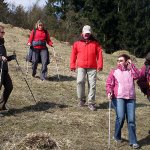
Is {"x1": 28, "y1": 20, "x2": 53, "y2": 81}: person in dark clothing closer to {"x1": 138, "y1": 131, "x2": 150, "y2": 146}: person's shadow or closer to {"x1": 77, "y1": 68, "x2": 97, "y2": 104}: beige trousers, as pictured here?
{"x1": 77, "y1": 68, "x2": 97, "y2": 104}: beige trousers

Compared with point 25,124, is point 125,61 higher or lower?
higher

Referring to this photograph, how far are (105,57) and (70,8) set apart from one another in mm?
24575

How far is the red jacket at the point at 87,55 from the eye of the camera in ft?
39.1

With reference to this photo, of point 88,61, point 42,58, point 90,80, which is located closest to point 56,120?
point 90,80

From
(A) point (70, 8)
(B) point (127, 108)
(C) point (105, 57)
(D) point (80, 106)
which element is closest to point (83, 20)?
(A) point (70, 8)

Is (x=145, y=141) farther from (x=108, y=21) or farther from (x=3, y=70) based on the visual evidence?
(x=108, y=21)

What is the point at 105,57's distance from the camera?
83.1ft

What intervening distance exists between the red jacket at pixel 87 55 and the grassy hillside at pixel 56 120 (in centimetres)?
116

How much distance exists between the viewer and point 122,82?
9.51 m

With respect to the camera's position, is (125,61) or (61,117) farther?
(61,117)

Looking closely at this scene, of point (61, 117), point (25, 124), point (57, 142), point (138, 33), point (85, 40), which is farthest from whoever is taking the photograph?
point (138, 33)

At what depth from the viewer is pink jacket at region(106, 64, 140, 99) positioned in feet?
31.0

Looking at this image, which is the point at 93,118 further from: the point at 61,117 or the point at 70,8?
the point at 70,8

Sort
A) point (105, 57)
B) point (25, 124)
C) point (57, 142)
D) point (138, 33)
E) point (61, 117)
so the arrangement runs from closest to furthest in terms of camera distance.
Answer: point (57, 142) → point (25, 124) → point (61, 117) → point (105, 57) → point (138, 33)
